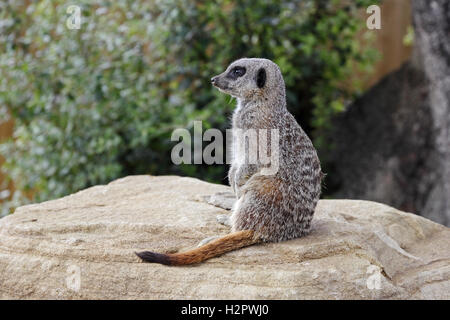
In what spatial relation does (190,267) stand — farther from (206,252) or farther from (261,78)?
(261,78)

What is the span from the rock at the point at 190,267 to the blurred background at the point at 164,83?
1.74 metres

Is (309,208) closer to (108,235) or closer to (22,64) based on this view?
(108,235)

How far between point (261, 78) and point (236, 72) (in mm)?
140

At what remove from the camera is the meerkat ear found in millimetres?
2924

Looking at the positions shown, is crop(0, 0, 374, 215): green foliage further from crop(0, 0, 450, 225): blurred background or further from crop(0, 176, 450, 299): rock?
crop(0, 176, 450, 299): rock

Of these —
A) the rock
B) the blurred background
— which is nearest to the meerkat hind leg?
the rock

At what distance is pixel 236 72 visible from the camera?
2.98 m

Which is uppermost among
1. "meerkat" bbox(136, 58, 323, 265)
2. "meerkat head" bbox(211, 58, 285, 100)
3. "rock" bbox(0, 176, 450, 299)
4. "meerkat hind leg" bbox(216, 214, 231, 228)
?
"meerkat head" bbox(211, 58, 285, 100)

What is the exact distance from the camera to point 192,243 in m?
2.72

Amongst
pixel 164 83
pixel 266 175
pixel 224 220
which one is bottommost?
pixel 224 220

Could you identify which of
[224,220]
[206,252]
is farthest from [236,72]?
[206,252]

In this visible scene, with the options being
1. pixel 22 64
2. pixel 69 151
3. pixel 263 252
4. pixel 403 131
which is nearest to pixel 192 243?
pixel 263 252

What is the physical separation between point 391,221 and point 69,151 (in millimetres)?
2874

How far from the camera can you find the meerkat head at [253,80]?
9.62 feet
